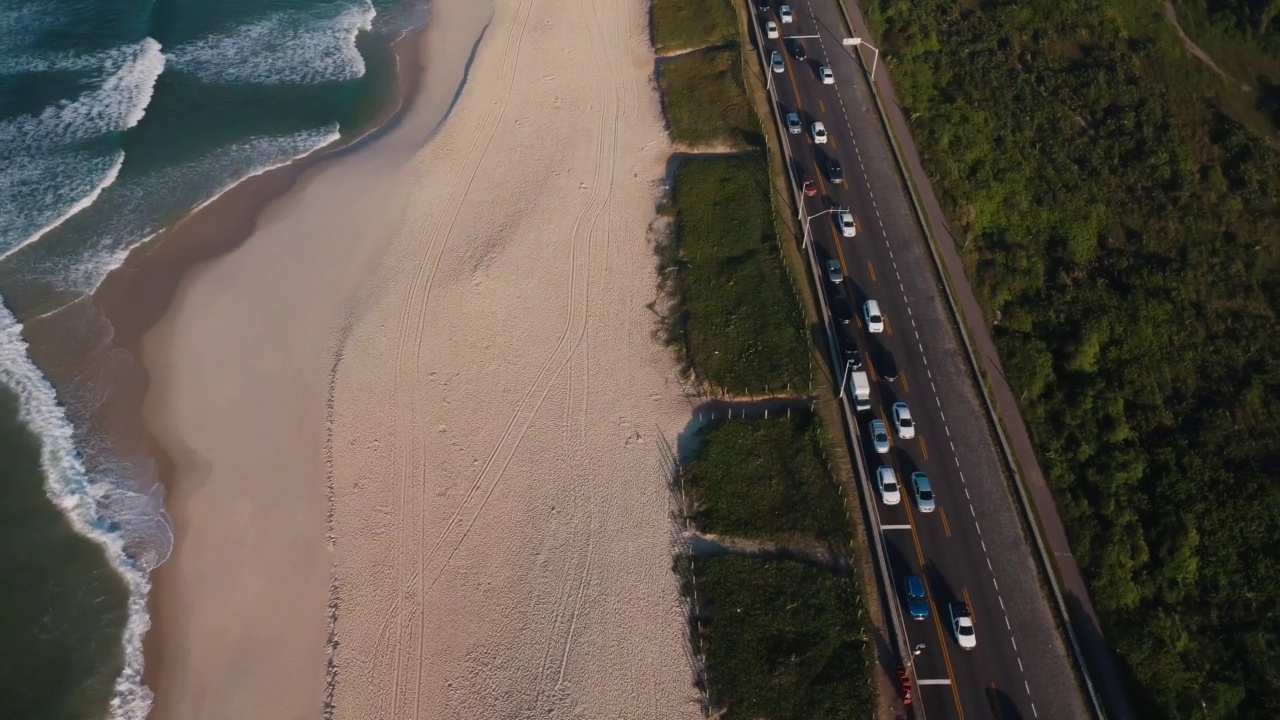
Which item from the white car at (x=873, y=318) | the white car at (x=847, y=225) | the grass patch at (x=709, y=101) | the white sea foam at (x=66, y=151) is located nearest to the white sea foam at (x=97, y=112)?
the white sea foam at (x=66, y=151)

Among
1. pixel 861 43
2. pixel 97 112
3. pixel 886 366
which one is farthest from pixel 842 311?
pixel 97 112

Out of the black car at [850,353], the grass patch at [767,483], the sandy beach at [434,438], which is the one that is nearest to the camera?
the sandy beach at [434,438]

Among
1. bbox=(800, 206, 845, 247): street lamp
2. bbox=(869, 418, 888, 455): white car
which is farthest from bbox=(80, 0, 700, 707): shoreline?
bbox=(869, 418, 888, 455): white car

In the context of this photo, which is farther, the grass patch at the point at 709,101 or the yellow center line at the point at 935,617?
the grass patch at the point at 709,101

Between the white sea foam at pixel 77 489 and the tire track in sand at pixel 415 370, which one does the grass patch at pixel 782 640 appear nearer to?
the tire track in sand at pixel 415 370

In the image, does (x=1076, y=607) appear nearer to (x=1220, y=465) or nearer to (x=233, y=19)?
(x=1220, y=465)

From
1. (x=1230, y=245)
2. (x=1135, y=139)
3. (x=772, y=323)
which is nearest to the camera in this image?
(x=772, y=323)

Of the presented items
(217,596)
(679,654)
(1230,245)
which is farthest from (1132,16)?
(217,596)
